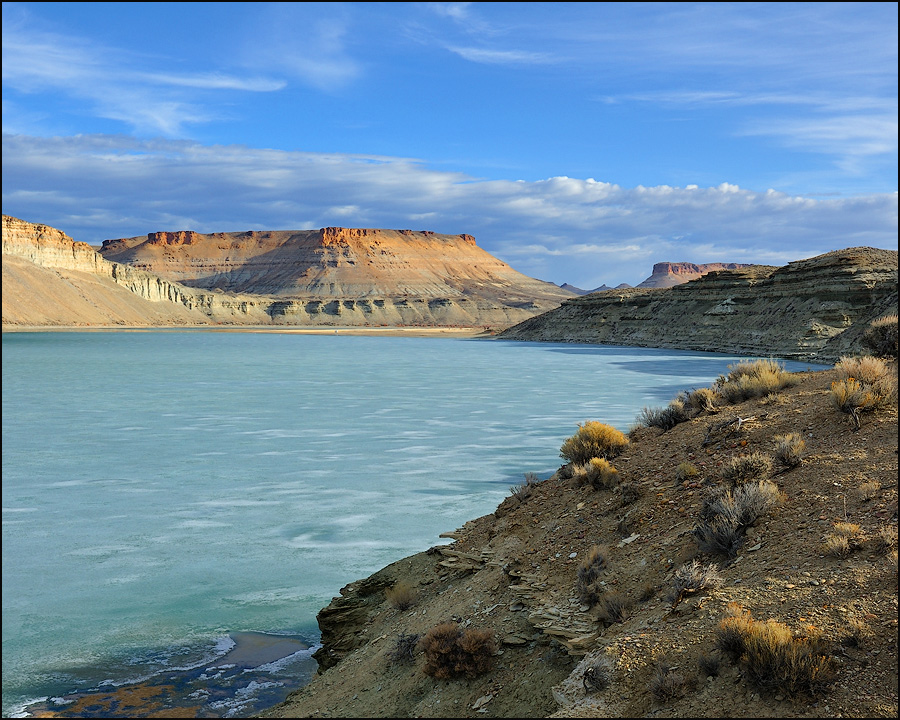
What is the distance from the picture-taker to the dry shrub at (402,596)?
715cm

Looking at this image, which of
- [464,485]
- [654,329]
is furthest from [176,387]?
[654,329]

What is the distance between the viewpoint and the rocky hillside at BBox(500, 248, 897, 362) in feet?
170

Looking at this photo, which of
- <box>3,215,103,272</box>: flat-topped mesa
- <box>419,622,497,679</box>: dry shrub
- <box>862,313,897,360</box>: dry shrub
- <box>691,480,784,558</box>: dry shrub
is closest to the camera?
<box>419,622,497,679</box>: dry shrub

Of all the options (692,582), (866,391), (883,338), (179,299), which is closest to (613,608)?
(692,582)

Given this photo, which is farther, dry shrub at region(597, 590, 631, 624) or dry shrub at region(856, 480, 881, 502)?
dry shrub at region(856, 480, 881, 502)

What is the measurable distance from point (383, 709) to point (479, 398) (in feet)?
78.5

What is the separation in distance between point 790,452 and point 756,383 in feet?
10.1

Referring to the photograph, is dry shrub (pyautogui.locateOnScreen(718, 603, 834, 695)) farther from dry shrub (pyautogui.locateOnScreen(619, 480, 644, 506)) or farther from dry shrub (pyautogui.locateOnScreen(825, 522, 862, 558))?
dry shrub (pyautogui.locateOnScreen(619, 480, 644, 506))

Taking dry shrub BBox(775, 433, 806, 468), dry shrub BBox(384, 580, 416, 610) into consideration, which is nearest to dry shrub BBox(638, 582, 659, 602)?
dry shrub BBox(775, 433, 806, 468)

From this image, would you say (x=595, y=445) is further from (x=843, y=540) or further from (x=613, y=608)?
(x=843, y=540)

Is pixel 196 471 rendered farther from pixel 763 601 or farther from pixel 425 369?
pixel 425 369

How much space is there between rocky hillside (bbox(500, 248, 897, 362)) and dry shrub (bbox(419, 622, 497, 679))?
4402 centimetres

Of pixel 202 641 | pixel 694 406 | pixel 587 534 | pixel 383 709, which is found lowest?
pixel 202 641

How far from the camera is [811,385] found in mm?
9422
